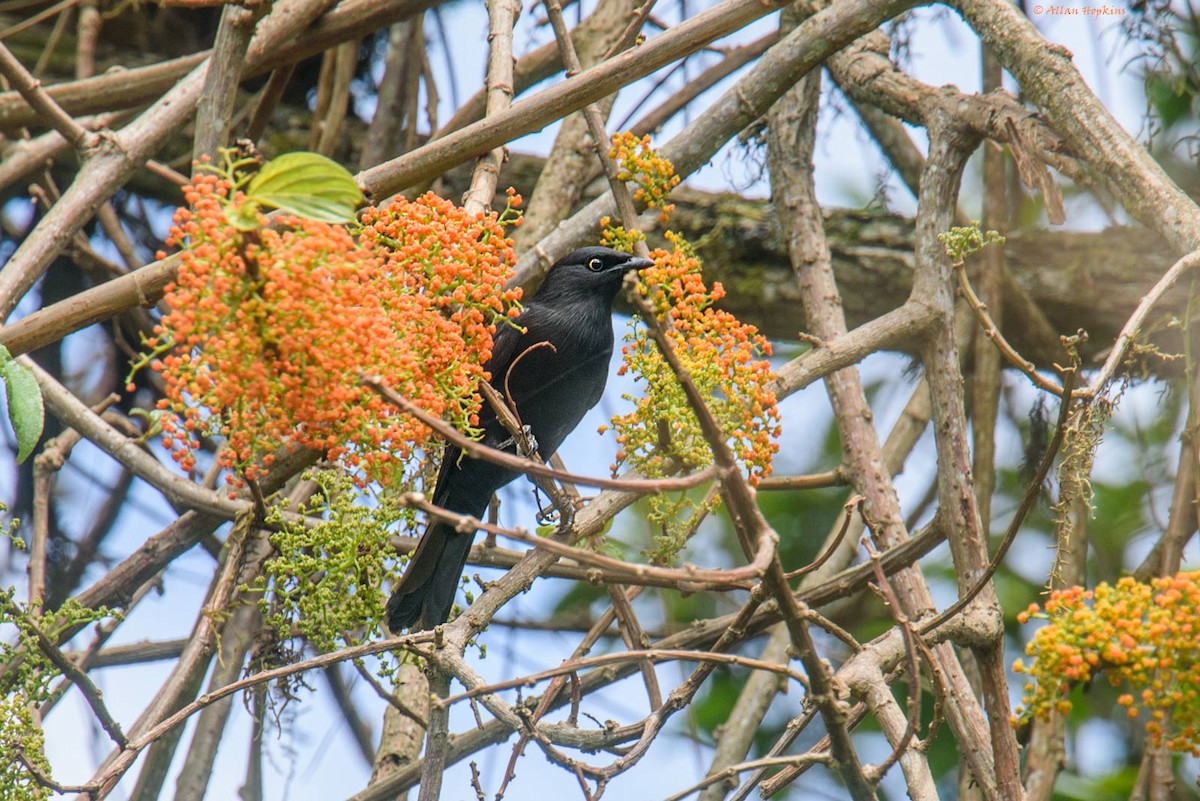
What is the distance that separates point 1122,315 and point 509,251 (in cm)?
324

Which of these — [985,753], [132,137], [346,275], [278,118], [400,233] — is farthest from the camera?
[278,118]

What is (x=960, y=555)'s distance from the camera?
10.1ft

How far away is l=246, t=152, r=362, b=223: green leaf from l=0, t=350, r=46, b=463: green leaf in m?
0.75

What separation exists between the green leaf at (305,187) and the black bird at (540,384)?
68.9 inches

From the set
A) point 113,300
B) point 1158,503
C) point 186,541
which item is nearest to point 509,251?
point 113,300

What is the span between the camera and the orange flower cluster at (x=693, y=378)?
7.14 feet

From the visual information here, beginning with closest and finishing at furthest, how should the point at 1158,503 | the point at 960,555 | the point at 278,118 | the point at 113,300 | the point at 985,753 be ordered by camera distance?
the point at 113,300
the point at 985,753
the point at 960,555
the point at 1158,503
the point at 278,118

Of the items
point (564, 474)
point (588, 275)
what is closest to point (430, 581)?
point (588, 275)

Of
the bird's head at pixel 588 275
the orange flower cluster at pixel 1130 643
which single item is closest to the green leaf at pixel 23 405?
the orange flower cluster at pixel 1130 643

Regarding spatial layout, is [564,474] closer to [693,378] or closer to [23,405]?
[693,378]

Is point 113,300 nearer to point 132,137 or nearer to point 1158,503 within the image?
point 132,137

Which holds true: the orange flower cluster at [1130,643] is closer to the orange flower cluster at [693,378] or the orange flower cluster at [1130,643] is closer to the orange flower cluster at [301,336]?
the orange flower cluster at [693,378]

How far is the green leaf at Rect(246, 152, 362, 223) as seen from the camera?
1549mm

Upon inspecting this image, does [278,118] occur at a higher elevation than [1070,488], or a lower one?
higher
